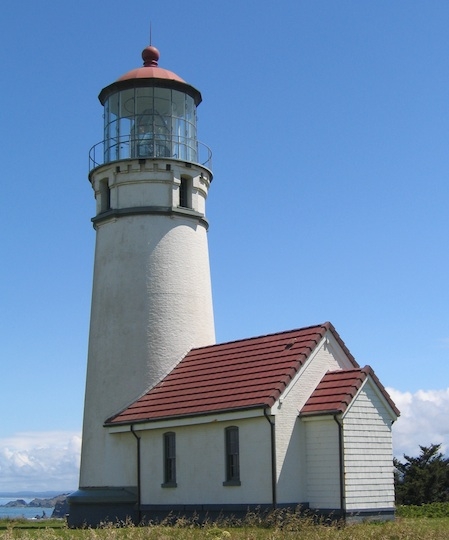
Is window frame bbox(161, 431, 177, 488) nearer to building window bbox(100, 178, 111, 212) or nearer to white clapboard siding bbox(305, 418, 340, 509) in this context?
white clapboard siding bbox(305, 418, 340, 509)

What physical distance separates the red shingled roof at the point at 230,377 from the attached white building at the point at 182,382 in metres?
0.05

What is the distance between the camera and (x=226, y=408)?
22469 millimetres

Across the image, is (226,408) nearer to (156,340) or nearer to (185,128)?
(156,340)

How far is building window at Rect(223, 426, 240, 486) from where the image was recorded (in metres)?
22.6

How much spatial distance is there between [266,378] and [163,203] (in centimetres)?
695

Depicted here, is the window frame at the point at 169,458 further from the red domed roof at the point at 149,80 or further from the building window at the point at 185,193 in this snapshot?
the red domed roof at the point at 149,80

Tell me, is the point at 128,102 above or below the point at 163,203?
above

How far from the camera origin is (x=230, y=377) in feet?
78.9

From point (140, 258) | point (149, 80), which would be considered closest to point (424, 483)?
point (140, 258)

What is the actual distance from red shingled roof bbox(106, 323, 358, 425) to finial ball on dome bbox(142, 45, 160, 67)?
912 cm

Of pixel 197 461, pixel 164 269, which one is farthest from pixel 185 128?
pixel 197 461

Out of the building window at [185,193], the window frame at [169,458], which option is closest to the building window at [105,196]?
the building window at [185,193]

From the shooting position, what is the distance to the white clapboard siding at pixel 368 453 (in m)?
21.8

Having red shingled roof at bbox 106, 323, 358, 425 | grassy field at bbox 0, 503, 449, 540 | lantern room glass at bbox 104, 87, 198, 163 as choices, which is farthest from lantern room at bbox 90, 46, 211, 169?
grassy field at bbox 0, 503, 449, 540
